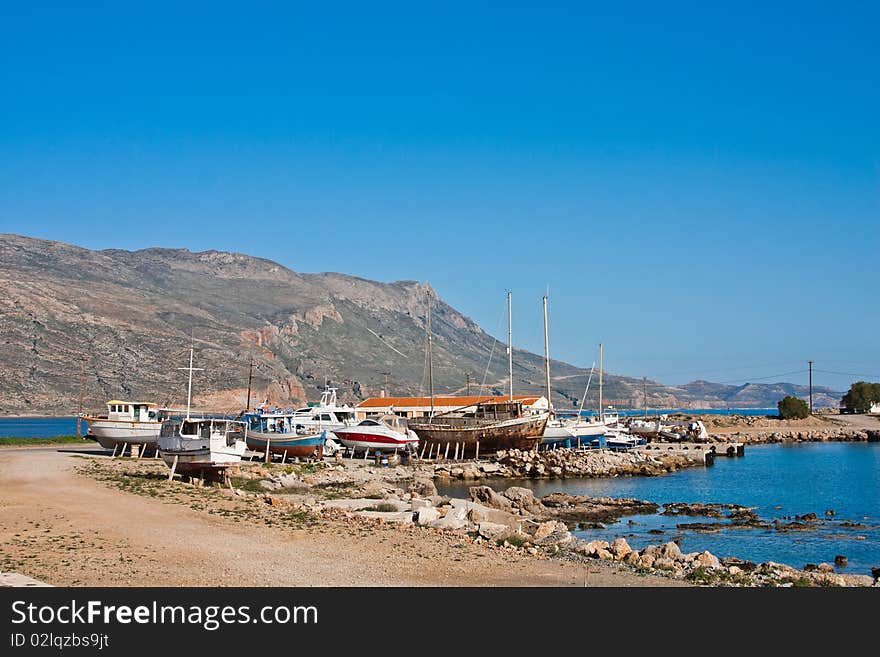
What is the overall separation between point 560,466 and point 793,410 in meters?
91.5

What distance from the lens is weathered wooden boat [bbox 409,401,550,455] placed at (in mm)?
62625

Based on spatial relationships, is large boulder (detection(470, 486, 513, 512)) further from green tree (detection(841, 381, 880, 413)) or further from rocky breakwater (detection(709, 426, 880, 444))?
green tree (detection(841, 381, 880, 413))

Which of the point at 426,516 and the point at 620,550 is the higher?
the point at 426,516

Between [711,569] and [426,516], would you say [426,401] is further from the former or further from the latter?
[711,569]

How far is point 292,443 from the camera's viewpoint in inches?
1986

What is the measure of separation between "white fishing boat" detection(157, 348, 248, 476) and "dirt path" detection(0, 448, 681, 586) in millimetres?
8003

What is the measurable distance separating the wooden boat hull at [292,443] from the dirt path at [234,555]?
2605 centimetres

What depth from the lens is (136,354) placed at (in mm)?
189000

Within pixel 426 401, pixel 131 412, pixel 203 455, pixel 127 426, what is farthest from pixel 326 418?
pixel 426 401
